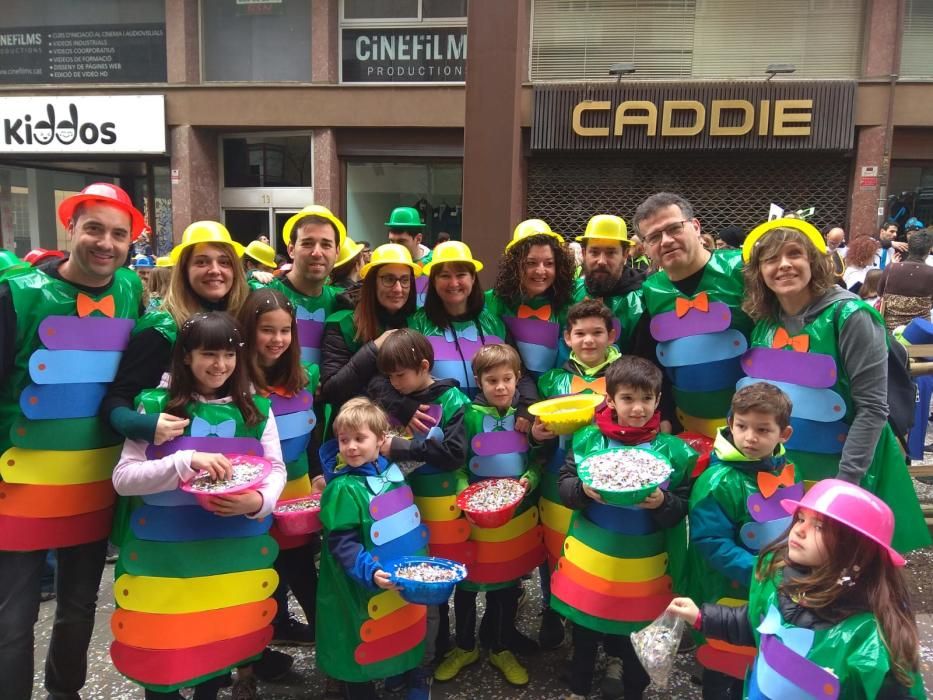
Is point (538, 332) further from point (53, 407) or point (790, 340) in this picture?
point (53, 407)

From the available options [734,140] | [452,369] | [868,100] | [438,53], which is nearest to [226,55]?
[438,53]

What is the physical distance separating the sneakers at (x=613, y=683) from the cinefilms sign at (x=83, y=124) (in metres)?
13.8

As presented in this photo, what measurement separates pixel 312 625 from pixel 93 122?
46.0ft

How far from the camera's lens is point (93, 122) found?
545 inches

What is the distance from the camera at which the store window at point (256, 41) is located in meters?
13.7

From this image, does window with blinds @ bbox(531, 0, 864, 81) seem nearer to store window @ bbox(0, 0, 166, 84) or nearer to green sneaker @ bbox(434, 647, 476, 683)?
store window @ bbox(0, 0, 166, 84)

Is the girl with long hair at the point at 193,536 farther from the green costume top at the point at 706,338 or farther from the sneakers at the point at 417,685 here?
the green costume top at the point at 706,338

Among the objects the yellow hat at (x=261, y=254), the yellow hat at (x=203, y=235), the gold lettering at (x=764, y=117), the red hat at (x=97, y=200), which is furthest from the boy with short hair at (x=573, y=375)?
the gold lettering at (x=764, y=117)

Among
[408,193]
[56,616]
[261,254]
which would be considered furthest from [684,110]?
[56,616]

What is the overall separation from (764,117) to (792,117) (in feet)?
1.54

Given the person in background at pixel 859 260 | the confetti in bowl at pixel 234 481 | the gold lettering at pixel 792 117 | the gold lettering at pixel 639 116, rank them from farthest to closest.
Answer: the gold lettering at pixel 639 116 → the gold lettering at pixel 792 117 → the person in background at pixel 859 260 → the confetti in bowl at pixel 234 481

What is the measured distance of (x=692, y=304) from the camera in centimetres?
298

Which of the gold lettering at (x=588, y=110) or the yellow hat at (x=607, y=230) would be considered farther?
the gold lettering at (x=588, y=110)

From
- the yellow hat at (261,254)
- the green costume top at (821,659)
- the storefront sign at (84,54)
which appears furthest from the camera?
the storefront sign at (84,54)
